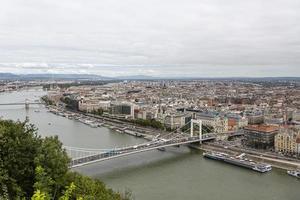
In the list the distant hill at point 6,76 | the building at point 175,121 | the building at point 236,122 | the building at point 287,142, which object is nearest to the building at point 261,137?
the building at point 287,142

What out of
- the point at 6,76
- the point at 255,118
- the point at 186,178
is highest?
the point at 6,76

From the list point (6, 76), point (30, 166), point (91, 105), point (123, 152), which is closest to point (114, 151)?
point (123, 152)

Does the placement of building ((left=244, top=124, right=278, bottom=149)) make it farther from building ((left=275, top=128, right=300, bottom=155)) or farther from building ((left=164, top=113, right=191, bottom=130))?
building ((left=164, top=113, right=191, bottom=130))

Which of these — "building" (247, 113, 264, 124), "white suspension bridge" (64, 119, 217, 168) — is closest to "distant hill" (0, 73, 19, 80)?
"building" (247, 113, 264, 124)

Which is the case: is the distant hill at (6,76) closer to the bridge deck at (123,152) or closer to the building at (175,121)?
the building at (175,121)

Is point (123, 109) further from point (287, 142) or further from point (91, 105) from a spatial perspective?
point (287, 142)

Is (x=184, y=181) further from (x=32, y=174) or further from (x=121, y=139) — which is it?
(x=121, y=139)
